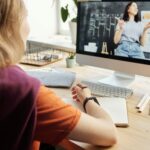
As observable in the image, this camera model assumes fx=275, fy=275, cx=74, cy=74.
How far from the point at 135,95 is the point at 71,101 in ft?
1.07

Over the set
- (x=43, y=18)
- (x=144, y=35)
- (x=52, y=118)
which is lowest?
(x=52, y=118)

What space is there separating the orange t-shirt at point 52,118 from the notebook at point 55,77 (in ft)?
1.99

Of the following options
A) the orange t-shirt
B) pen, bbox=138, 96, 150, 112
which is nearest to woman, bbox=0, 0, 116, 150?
the orange t-shirt

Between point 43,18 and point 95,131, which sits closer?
point 95,131

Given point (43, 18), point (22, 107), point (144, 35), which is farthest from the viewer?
point (43, 18)

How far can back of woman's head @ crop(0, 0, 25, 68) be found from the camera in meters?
0.72

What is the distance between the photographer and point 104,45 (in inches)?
56.2

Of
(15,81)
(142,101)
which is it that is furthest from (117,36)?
(15,81)

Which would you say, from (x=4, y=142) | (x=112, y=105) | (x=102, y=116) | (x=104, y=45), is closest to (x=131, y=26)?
(x=104, y=45)

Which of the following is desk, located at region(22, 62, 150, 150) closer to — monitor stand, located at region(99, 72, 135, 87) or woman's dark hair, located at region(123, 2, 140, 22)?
monitor stand, located at region(99, 72, 135, 87)

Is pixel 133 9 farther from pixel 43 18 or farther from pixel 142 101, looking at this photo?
pixel 43 18

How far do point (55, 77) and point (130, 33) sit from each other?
1.54ft

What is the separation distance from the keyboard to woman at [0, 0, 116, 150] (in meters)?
0.45

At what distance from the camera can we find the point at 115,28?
138cm
